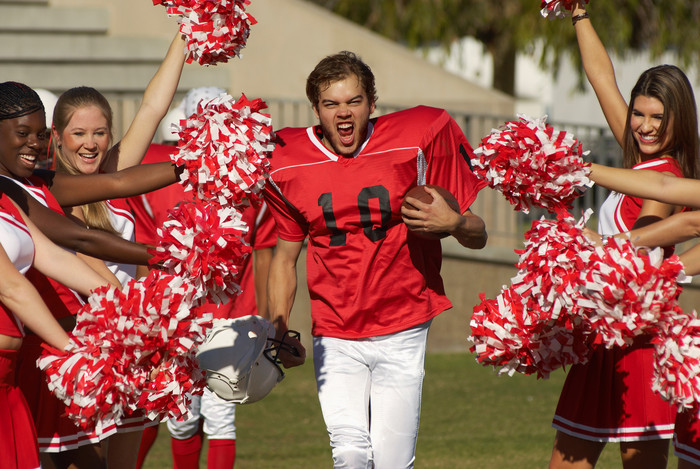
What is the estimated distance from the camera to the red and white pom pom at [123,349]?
3.43 meters

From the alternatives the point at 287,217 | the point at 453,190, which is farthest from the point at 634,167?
the point at 287,217

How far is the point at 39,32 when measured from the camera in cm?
1420

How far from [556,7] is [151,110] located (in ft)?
6.34


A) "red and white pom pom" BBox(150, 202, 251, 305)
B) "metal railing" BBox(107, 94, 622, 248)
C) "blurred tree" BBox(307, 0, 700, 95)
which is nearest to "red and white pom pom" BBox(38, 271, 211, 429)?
"red and white pom pom" BBox(150, 202, 251, 305)

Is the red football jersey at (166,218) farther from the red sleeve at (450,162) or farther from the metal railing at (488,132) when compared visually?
the metal railing at (488,132)

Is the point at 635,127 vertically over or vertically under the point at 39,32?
under

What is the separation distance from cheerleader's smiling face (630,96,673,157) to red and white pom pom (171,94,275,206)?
5.26 feet

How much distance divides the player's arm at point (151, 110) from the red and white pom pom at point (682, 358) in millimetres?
2367

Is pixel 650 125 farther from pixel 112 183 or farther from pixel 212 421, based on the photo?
pixel 212 421

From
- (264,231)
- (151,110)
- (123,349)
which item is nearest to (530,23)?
(264,231)

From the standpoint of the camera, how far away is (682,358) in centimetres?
359

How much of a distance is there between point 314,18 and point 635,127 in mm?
10110

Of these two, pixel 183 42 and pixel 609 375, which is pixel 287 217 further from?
pixel 609 375

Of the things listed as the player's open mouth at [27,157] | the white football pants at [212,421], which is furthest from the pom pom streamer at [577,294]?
the white football pants at [212,421]
